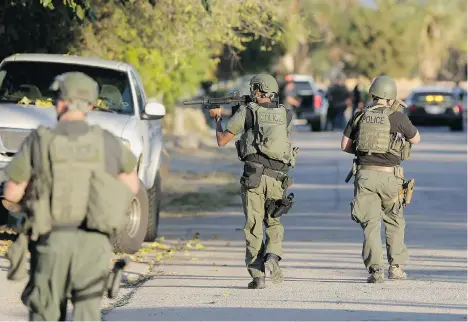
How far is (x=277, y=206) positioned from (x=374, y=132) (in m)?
1.03

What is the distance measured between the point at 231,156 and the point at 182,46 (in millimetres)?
10638

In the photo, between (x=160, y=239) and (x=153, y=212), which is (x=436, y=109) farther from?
(x=153, y=212)

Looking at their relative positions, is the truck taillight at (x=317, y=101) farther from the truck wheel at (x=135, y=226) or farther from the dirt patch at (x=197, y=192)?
the truck wheel at (x=135, y=226)

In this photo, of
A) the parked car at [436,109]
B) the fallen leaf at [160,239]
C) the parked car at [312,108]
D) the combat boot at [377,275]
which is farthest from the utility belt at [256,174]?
the parked car at [436,109]

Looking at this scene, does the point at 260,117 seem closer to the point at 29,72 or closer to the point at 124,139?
the point at 124,139

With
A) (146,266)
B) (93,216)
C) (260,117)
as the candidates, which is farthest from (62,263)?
(146,266)

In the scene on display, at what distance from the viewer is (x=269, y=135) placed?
1040cm

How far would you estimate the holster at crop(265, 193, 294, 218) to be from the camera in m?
10.4

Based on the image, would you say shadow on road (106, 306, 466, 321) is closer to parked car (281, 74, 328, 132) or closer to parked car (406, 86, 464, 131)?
→ parked car (281, 74, 328, 132)

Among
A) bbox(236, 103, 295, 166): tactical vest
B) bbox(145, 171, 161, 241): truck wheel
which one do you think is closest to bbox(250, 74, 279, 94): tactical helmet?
bbox(236, 103, 295, 166): tactical vest

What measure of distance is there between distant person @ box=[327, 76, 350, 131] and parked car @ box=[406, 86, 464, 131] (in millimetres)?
2407

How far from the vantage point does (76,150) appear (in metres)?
6.41

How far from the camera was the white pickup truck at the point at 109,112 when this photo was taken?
12.4 m

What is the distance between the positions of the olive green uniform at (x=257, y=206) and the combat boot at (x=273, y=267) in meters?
0.05
